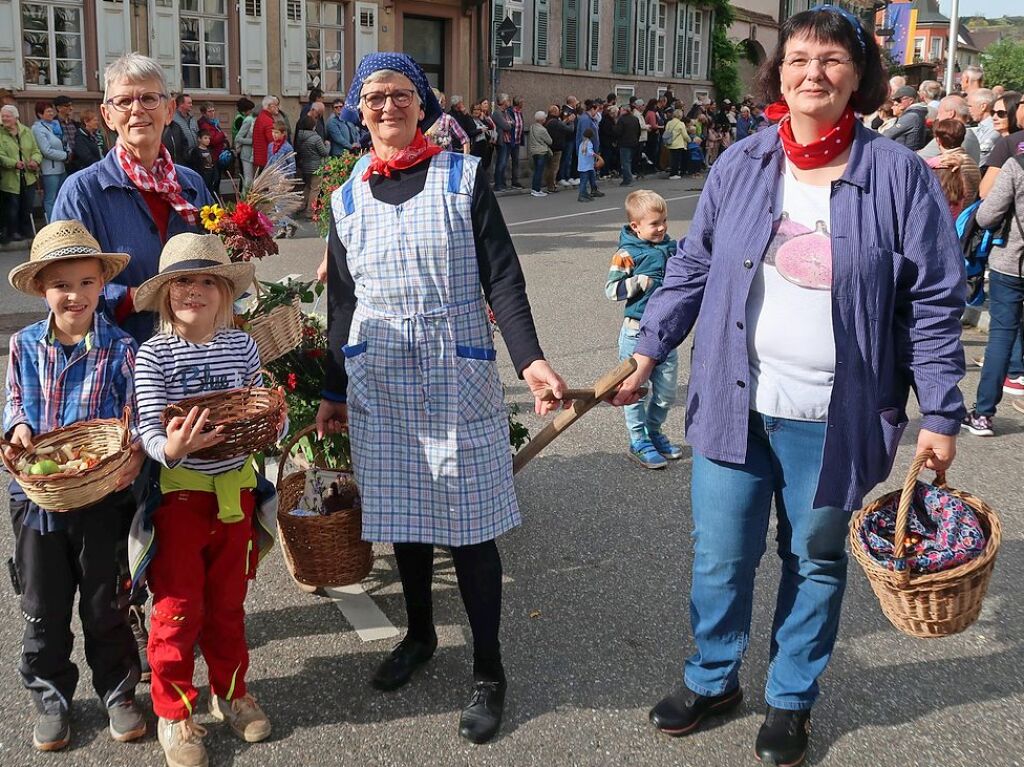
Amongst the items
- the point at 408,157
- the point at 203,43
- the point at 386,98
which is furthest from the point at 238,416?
the point at 203,43

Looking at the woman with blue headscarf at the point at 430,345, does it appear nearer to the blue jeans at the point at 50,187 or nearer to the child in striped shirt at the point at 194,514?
the child in striped shirt at the point at 194,514

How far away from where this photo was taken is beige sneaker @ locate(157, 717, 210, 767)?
9.73ft

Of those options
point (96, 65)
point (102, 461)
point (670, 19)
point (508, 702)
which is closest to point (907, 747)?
point (508, 702)

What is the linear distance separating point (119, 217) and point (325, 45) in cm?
1976

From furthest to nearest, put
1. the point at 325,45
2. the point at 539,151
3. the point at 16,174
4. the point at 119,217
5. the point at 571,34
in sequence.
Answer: the point at 571,34
the point at 325,45
the point at 539,151
the point at 16,174
the point at 119,217

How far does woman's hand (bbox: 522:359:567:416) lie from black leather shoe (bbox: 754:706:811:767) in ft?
3.55

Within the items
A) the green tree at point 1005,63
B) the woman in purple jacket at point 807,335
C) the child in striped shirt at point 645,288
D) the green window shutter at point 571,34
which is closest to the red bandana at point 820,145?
the woman in purple jacket at point 807,335

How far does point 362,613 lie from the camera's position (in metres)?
3.94

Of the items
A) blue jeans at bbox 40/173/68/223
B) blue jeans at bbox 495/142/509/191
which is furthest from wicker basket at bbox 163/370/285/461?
blue jeans at bbox 495/142/509/191

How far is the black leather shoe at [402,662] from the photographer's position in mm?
3408

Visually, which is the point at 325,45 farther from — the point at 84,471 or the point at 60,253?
the point at 84,471

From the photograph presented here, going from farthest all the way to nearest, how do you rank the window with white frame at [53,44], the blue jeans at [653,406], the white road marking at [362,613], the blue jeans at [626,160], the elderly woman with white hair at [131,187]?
the blue jeans at [626,160], the window with white frame at [53,44], the blue jeans at [653,406], the white road marking at [362,613], the elderly woman with white hair at [131,187]

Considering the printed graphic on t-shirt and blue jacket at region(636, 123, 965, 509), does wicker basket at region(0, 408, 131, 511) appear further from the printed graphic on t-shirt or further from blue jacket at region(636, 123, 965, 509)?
the printed graphic on t-shirt

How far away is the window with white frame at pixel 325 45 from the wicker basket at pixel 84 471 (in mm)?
19600
